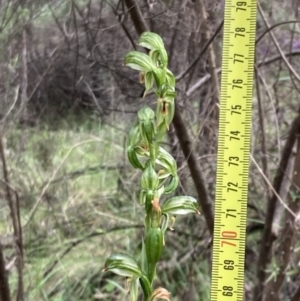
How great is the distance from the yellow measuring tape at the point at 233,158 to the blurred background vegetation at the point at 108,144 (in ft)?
3.05

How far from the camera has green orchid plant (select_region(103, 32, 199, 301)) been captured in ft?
3.07

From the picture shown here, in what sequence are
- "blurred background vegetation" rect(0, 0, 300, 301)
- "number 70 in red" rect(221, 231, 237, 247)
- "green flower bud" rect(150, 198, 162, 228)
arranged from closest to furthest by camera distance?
"green flower bud" rect(150, 198, 162, 228), "number 70 in red" rect(221, 231, 237, 247), "blurred background vegetation" rect(0, 0, 300, 301)

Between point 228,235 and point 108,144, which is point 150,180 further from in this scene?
point 108,144

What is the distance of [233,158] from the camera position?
1243 mm

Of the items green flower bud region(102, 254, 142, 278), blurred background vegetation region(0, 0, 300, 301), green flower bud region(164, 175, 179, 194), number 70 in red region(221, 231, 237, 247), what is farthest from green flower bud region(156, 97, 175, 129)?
blurred background vegetation region(0, 0, 300, 301)

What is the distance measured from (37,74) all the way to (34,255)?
38.7 inches

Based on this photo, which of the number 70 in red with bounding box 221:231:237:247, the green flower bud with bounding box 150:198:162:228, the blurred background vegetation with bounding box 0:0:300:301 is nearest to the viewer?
the green flower bud with bounding box 150:198:162:228

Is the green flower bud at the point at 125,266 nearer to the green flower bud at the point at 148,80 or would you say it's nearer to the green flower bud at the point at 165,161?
the green flower bud at the point at 165,161

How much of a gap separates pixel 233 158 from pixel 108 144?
2433 mm

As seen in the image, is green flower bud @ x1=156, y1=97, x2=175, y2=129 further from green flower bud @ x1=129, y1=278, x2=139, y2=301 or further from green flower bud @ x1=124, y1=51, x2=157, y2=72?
green flower bud @ x1=129, y1=278, x2=139, y2=301

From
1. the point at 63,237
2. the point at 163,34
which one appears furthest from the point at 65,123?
the point at 163,34

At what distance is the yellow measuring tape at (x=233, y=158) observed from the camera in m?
1.24

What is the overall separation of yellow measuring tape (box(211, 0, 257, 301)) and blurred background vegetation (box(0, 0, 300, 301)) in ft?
3.05

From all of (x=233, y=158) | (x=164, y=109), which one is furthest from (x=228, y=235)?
(x=164, y=109)
